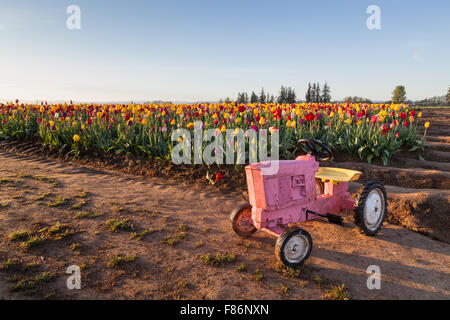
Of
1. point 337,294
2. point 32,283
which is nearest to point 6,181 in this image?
point 32,283

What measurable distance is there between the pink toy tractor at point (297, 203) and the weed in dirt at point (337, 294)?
1.43 feet

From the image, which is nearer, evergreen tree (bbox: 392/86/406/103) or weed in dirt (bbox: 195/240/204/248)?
weed in dirt (bbox: 195/240/204/248)

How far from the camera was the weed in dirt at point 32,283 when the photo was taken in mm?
2453

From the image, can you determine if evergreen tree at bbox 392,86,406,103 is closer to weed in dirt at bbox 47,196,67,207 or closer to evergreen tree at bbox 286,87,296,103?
evergreen tree at bbox 286,87,296,103

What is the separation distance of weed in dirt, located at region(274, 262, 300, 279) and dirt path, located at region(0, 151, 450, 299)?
1.5 inches

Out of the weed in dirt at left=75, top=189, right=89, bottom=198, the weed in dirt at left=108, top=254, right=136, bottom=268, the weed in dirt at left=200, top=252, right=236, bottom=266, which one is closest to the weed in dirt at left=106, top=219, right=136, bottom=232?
the weed in dirt at left=108, top=254, right=136, bottom=268

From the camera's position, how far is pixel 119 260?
2.94 meters

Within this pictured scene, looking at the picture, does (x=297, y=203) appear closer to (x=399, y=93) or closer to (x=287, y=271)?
(x=287, y=271)

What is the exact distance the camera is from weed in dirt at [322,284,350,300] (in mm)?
2430

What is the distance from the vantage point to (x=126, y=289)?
2.52 meters
